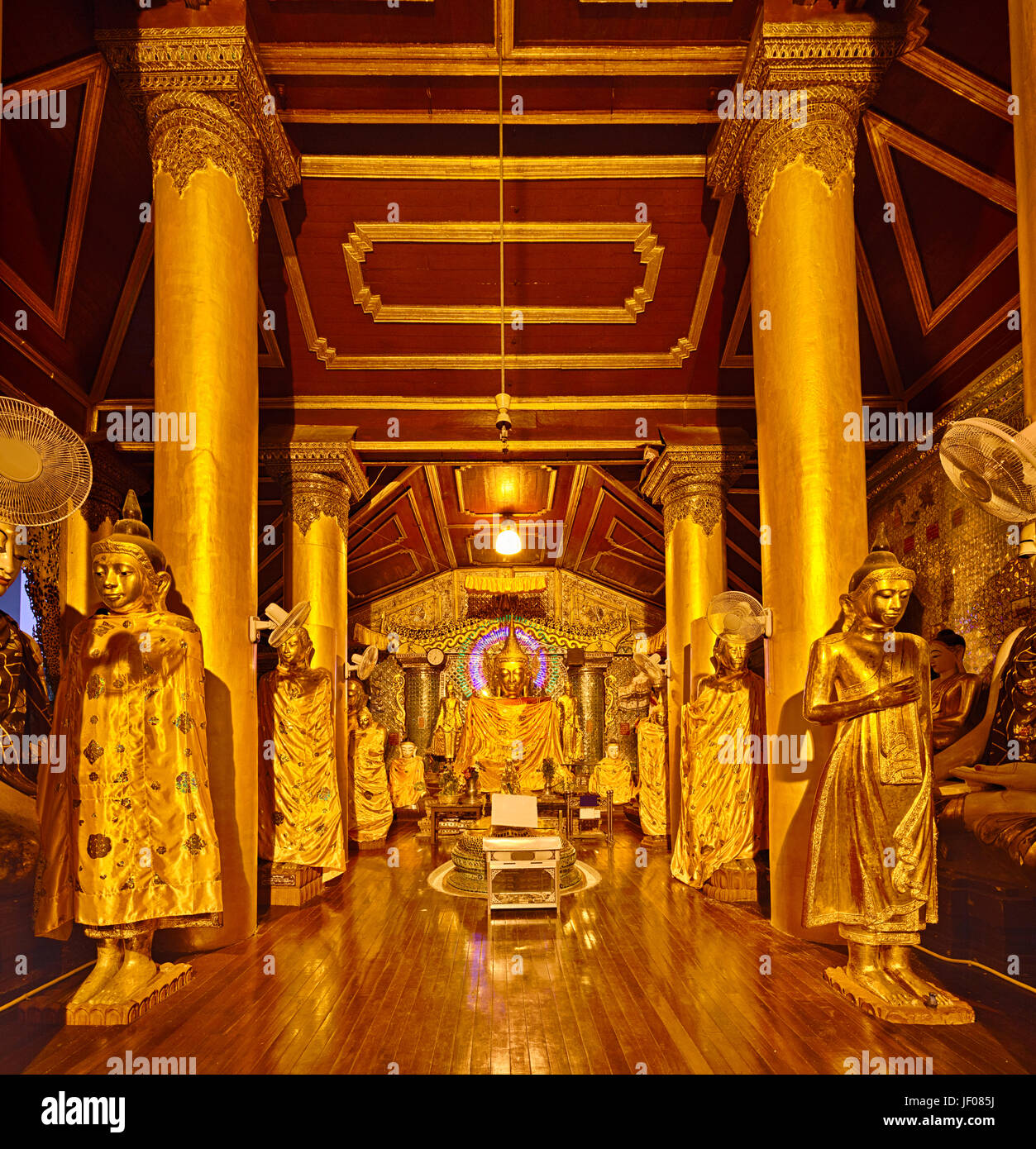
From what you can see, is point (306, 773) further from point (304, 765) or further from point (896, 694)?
point (896, 694)

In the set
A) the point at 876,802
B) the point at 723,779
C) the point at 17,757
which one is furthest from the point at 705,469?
the point at 17,757

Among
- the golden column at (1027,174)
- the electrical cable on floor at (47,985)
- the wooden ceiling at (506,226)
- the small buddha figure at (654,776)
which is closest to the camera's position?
the golden column at (1027,174)

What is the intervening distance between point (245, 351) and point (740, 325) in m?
5.30

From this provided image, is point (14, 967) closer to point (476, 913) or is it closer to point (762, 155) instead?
point (476, 913)

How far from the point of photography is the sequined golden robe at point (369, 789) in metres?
11.1

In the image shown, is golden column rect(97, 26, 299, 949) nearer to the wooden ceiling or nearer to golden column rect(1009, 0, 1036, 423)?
the wooden ceiling

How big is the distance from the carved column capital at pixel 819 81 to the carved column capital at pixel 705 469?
434 centimetres

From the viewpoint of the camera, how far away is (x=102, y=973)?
401cm

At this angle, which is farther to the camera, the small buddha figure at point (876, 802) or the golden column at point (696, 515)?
the golden column at point (696, 515)

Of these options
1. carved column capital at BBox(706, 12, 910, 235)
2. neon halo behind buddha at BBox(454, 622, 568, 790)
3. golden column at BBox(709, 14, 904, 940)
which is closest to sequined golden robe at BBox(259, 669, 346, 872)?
golden column at BBox(709, 14, 904, 940)

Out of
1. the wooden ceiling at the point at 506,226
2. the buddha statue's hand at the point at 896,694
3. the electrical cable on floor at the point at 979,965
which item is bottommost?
the electrical cable on floor at the point at 979,965

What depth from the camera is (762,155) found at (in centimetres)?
589

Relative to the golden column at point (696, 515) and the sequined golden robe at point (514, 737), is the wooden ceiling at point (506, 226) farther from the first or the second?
the sequined golden robe at point (514, 737)

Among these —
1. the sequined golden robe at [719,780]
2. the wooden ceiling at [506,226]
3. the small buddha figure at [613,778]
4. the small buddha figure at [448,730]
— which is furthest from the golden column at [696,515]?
the small buddha figure at [448,730]
